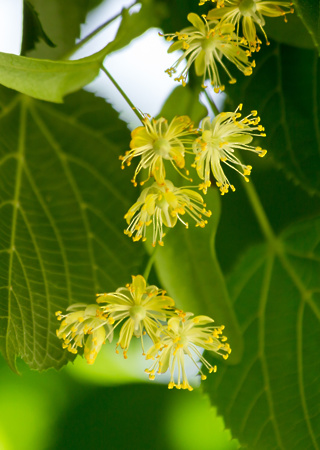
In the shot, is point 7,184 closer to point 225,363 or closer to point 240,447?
point 225,363

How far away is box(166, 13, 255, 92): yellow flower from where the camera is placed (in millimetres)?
454

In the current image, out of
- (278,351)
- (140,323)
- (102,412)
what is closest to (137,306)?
(140,323)

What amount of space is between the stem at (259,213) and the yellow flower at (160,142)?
157mm

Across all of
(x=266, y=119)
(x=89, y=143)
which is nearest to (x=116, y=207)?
(x=89, y=143)

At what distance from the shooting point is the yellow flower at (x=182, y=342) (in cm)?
50

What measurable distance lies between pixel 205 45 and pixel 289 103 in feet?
0.37

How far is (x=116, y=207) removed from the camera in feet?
1.83

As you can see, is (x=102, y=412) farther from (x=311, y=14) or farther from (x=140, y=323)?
(x=311, y=14)

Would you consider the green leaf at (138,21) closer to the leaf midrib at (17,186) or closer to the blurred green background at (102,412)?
the leaf midrib at (17,186)

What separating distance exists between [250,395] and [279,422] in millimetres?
47

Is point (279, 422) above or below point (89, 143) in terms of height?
below

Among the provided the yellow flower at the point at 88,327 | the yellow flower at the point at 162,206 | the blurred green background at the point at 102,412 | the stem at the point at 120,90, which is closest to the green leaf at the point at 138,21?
the stem at the point at 120,90

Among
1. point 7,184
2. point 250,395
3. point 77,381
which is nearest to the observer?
point 7,184

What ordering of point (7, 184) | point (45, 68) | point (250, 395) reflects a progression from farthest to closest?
point (250, 395)
point (7, 184)
point (45, 68)
